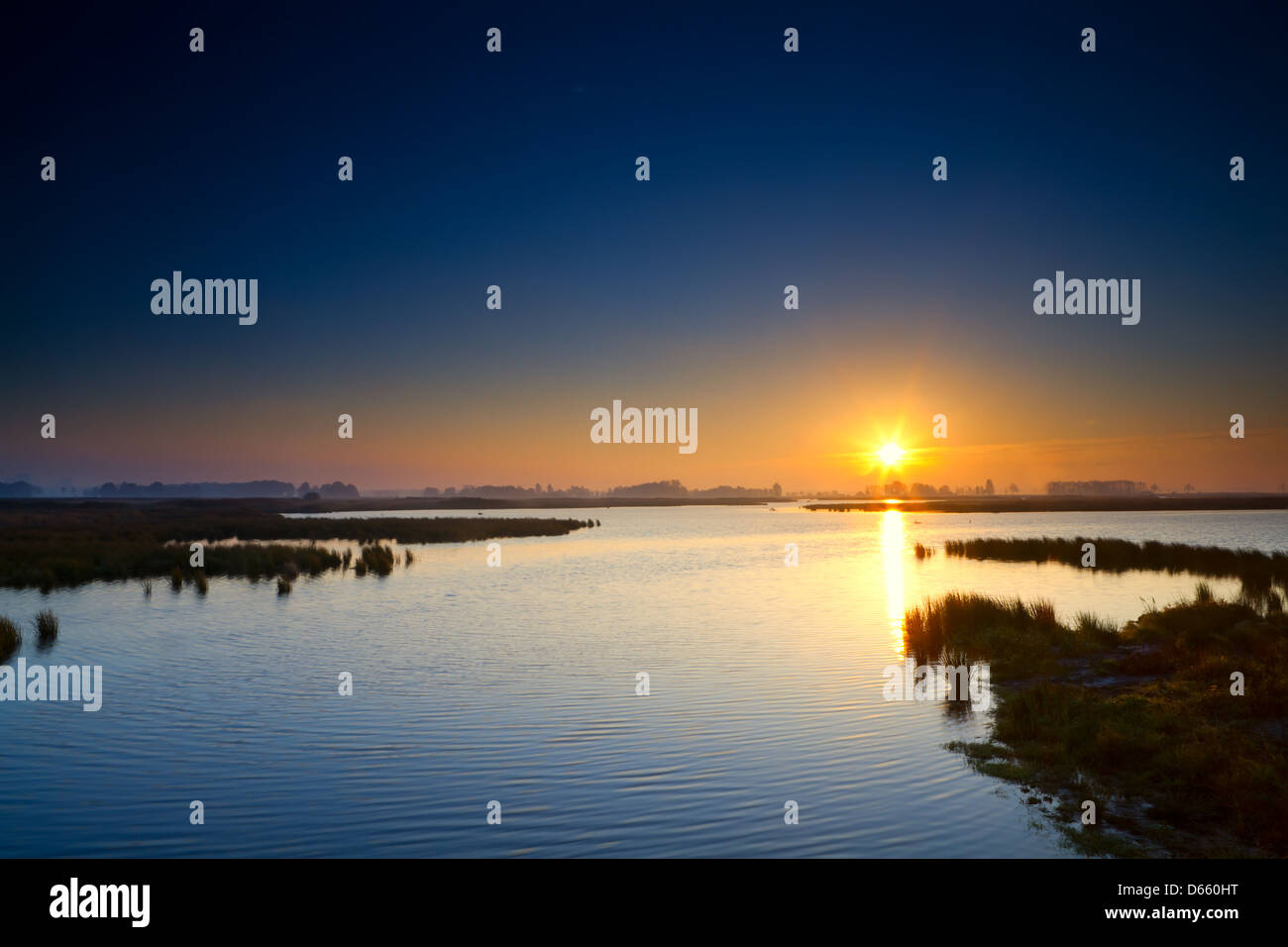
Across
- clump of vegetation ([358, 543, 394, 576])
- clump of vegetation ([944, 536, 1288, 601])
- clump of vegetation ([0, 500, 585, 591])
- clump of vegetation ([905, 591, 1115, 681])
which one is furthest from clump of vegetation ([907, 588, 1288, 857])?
clump of vegetation ([0, 500, 585, 591])

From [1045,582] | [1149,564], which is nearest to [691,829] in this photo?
[1045,582]

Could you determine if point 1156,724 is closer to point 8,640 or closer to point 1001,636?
point 1001,636

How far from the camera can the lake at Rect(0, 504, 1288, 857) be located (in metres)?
9.91

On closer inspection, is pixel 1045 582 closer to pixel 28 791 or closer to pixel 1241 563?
pixel 1241 563

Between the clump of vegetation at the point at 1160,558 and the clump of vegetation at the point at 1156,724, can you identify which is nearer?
the clump of vegetation at the point at 1156,724

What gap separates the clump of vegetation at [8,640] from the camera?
2114cm

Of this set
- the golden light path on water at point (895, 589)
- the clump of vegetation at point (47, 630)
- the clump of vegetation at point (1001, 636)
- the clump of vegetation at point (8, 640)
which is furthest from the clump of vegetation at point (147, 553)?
the clump of vegetation at point (1001, 636)

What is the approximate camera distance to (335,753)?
520 inches

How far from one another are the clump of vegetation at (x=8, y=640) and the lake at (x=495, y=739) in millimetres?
463

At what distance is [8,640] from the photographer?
21.8 metres

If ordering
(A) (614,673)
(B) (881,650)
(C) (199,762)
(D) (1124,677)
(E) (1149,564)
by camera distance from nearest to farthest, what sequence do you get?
(C) (199,762) → (D) (1124,677) → (A) (614,673) → (B) (881,650) → (E) (1149,564)

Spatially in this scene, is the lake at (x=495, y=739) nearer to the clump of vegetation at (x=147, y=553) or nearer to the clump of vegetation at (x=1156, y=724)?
the clump of vegetation at (x=1156, y=724)

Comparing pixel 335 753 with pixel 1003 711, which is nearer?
pixel 335 753
